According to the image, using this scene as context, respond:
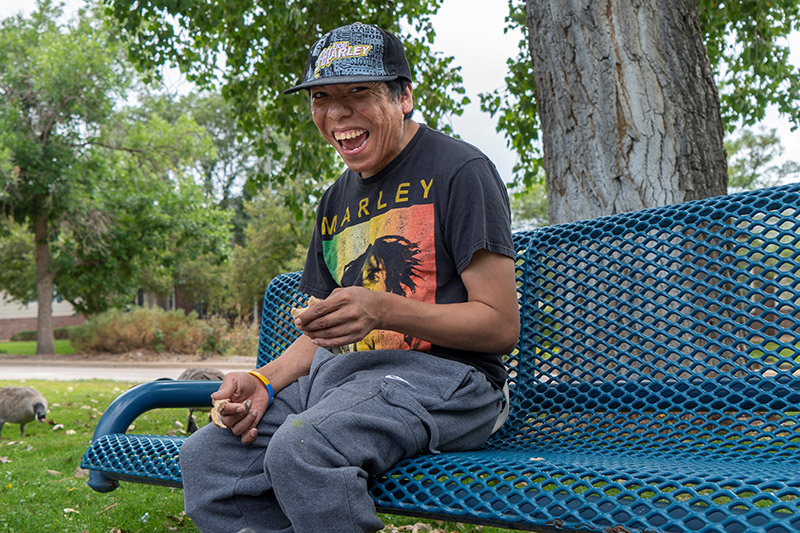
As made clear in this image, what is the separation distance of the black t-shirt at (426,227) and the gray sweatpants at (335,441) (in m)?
0.11

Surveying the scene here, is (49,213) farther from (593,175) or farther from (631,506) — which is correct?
(631,506)

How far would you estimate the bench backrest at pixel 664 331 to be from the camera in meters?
2.12

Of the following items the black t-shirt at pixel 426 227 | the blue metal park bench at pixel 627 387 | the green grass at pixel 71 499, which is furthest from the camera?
the green grass at pixel 71 499

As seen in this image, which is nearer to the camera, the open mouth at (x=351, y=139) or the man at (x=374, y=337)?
the man at (x=374, y=337)

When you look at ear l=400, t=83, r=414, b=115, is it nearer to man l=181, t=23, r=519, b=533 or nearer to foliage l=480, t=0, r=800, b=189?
man l=181, t=23, r=519, b=533

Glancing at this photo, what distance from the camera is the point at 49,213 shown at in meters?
21.5

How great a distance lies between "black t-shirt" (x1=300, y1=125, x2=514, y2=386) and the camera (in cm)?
204

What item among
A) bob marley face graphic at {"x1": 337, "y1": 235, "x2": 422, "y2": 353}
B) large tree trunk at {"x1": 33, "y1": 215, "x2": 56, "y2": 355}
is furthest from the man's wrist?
large tree trunk at {"x1": 33, "y1": 215, "x2": 56, "y2": 355}

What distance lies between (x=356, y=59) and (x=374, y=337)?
821 mm

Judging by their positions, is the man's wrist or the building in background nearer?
the man's wrist

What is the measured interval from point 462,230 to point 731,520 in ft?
3.22

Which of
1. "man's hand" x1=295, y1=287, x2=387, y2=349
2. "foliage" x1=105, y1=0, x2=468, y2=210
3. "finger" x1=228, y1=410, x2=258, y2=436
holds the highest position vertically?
"foliage" x1=105, y1=0, x2=468, y2=210

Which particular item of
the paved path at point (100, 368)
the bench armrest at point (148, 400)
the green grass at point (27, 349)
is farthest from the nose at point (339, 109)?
the green grass at point (27, 349)

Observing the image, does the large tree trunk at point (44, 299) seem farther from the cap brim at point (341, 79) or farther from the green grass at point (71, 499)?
the cap brim at point (341, 79)
